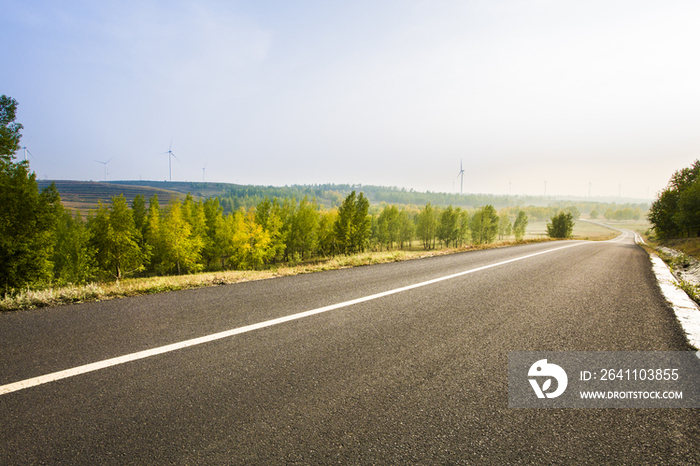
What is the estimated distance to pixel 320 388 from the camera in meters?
2.64

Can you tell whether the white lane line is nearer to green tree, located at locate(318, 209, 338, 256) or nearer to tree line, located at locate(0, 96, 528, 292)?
tree line, located at locate(0, 96, 528, 292)

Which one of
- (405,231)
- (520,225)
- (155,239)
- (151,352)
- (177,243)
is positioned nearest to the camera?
(151,352)

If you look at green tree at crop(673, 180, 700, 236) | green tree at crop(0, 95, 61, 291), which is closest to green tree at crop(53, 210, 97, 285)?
green tree at crop(0, 95, 61, 291)

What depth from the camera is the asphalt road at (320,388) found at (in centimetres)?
194

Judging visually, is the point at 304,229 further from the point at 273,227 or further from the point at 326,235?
the point at 273,227

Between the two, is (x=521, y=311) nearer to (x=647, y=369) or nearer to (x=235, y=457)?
(x=647, y=369)

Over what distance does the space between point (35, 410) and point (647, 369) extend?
5820 mm

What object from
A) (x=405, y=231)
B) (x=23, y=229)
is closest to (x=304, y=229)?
(x=23, y=229)

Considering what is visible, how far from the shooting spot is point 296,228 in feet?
182

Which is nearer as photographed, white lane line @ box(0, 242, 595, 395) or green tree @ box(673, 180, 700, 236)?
white lane line @ box(0, 242, 595, 395)

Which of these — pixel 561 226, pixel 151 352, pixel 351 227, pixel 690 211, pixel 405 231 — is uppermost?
pixel 690 211

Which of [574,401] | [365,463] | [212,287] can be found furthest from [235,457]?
[212,287]

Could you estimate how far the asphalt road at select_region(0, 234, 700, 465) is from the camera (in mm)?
1936

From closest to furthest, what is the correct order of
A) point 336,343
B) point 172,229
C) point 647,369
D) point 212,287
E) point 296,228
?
point 647,369
point 336,343
point 212,287
point 172,229
point 296,228
